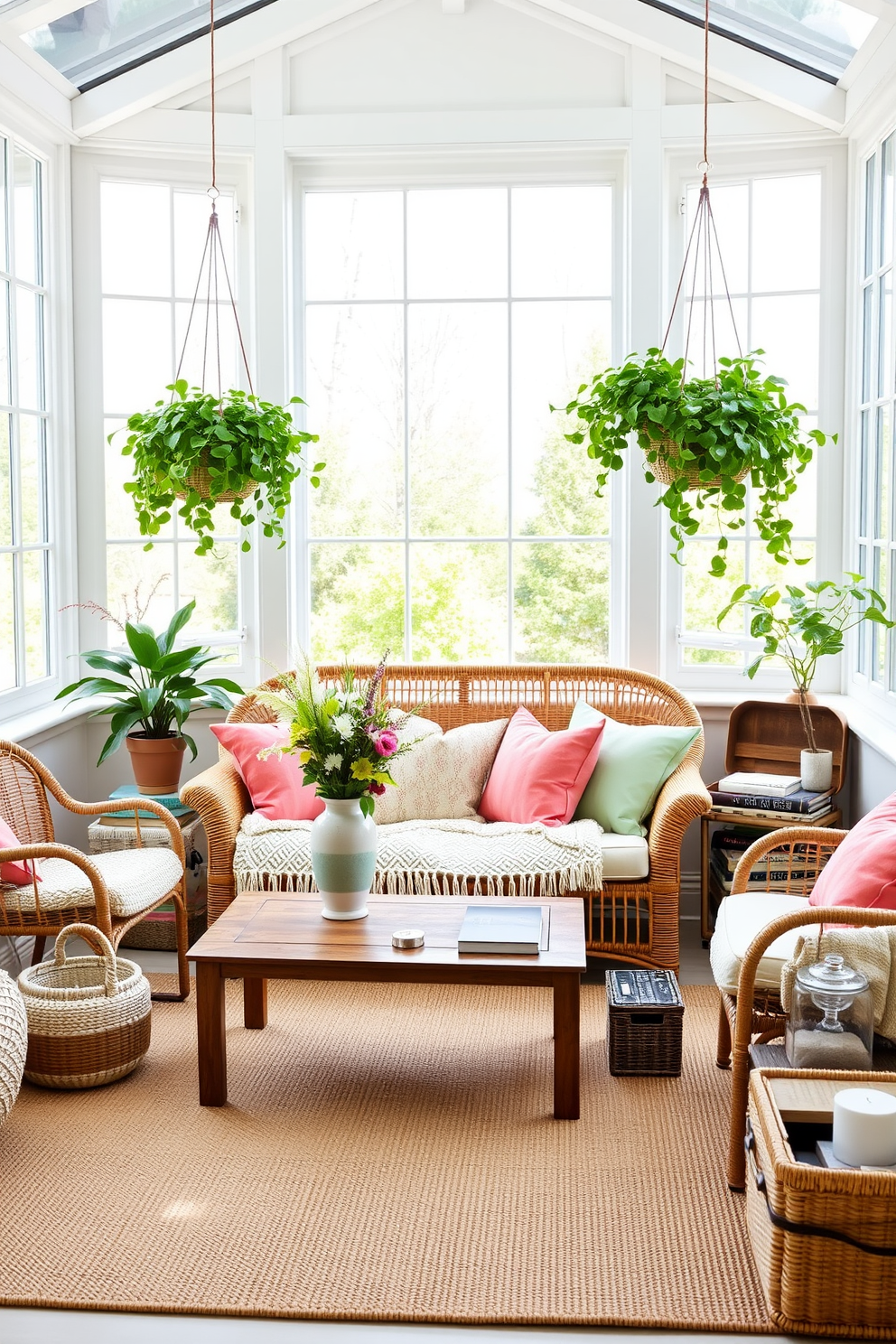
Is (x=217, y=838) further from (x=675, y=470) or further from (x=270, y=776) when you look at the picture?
(x=675, y=470)

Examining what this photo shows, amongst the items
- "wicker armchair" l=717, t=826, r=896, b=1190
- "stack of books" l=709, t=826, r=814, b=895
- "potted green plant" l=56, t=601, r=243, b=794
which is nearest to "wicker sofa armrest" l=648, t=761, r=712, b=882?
"stack of books" l=709, t=826, r=814, b=895

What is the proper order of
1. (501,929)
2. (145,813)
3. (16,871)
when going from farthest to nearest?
1. (145,813)
2. (16,871)
3. (501,929)

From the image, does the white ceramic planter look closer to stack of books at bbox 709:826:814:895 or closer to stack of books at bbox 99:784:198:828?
stack of books at bbox 709:826:814:895

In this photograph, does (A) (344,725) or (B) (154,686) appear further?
(B) (154,686)

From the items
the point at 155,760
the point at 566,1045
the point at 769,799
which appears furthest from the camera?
the point at 155,760

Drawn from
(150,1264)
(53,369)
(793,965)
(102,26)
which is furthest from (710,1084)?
(102,26)

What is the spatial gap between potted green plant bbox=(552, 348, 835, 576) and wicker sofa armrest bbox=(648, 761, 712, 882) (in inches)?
30.9

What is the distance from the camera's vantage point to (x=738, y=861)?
3.89 meters

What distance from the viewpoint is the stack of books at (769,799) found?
153 inches

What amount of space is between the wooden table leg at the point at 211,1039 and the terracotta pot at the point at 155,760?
4.42 ft

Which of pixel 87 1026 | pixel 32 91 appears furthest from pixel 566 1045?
pixel 32 91

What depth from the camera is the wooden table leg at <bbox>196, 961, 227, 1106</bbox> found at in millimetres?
2990

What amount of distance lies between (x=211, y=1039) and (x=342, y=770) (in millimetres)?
707

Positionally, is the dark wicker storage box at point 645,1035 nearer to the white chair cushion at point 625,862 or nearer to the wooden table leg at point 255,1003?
the white chair cushion at point 625,862
